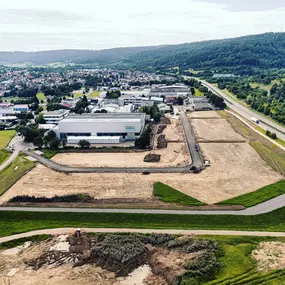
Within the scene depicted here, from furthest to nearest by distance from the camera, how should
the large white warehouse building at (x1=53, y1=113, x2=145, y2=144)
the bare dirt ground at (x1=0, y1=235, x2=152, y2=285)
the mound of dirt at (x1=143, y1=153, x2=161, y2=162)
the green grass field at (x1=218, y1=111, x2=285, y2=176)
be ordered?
the large white warehouse building at (x1=53, y1=113, x2=145, y2=144)
the mound of dirt at (x1=143, y1=153, x2=161, y2=162)
the green grass field at (x1=218, y1=111, x2=285, y2=176)
the bare dirt ground at (x1=0, y1=235, x2=152, y2=285)

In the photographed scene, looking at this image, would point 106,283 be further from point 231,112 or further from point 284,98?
point 284,98

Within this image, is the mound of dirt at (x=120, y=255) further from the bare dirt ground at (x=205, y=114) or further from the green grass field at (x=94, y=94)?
the green grass field at (x=94, y=94)

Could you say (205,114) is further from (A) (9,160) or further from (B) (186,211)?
(B) (186,211)

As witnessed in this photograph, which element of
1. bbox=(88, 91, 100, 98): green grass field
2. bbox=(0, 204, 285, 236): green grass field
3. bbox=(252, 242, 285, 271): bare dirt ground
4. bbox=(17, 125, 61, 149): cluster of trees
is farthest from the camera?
bbox=(88, 91, 100, 98): green grass field

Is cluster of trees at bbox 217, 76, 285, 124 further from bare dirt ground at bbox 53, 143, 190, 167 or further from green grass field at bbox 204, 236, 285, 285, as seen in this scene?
green grass field at bbox 204, 236, 285, 285

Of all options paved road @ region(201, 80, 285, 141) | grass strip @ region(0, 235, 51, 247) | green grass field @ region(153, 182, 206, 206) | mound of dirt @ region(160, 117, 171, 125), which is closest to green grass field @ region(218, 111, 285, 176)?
paved road @ region(201, 80, 285, 141)

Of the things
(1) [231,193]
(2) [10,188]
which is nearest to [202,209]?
(1) [231,193]
